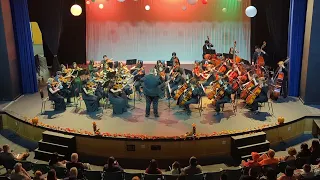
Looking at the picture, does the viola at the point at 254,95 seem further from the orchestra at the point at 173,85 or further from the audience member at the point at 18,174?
the audience member at the point at 18,174

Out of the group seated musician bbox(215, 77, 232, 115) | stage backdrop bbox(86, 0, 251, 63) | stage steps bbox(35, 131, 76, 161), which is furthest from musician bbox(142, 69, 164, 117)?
stage backdrop bbox(86, 0, 251, 63)

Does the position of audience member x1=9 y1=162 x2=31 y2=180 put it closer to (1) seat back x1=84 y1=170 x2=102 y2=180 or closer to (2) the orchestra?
(1) seat back x1=84 y1=170 x2=102 y2=180

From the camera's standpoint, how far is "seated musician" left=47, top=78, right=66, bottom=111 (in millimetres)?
12734

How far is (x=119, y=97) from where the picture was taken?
40.9 ft

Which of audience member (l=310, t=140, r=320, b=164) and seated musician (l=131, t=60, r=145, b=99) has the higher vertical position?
seated musician (l=131, t=60, r=145, b=99)

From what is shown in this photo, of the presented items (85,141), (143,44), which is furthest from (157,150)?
(143,44)

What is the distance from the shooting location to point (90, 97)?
41.4 ft

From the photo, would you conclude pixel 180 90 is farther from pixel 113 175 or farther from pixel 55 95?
pixel 113 175

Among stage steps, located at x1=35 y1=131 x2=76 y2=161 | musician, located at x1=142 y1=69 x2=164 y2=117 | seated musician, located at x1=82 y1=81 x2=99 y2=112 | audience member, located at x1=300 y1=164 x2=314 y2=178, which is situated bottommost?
stage steps, located at x1=35 y1=131 x2=76 y2=161

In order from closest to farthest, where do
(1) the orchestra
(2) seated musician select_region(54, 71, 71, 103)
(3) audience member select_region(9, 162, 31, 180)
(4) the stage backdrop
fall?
1. (3) audience member select_region(9, 162, 31, 180)
2. (1) the orchestra
3. (2) seated musician select_region(54, 71, 71, 103)
4. (4) the stage backdrop

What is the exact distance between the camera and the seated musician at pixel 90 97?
41.3ft

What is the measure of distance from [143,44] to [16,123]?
29.1 ft

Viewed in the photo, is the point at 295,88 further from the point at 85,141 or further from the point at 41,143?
the point at 41,143

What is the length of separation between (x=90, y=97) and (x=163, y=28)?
8.13 m
